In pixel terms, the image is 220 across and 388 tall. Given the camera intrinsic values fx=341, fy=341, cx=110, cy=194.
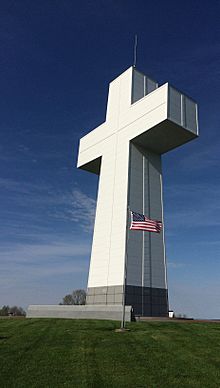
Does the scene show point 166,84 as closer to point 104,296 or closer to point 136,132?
point 136,132

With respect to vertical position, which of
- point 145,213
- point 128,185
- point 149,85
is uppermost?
point 149,85

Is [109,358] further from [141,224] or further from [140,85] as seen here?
[140,85]

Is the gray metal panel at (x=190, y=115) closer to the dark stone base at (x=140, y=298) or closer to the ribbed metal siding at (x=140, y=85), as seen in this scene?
the ribbed metal siding at (x=140, y=85)

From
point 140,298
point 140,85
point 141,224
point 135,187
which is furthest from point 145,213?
point 140,85

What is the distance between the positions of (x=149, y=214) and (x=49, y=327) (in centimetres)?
1261

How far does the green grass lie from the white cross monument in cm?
849

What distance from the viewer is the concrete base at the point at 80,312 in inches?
840

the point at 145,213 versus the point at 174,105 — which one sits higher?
the point at 174,105

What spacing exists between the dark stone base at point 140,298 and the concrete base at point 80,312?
2.10 m

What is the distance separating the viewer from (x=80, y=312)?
2366cm

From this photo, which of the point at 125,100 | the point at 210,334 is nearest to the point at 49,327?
the point at 210,334

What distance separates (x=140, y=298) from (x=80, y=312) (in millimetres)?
4364

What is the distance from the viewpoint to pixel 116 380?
30.1ft

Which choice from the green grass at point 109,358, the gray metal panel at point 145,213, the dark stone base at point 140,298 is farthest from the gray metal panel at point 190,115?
the green grass at point 109,358
